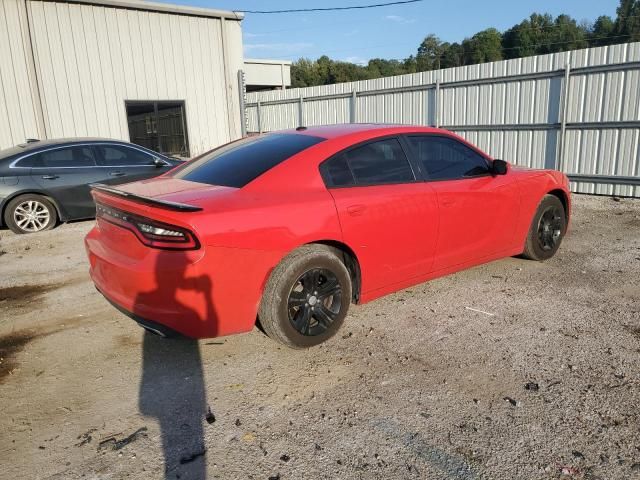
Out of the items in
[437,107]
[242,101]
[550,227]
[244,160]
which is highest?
[242,101]

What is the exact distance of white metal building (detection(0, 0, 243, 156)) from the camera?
39.9ft

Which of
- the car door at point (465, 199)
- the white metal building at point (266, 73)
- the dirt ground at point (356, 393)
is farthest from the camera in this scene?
the white metal building at point (266, 73)

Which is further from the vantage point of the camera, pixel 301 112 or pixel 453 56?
pixel 453 56

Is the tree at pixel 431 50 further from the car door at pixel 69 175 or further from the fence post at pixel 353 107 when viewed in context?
the car door at pixel 69 175

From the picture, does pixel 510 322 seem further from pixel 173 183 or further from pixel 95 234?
pixel 95 234

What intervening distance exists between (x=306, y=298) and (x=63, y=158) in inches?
247

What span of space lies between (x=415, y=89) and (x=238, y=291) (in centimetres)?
1085

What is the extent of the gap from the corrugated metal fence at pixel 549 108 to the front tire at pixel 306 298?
8.17 m

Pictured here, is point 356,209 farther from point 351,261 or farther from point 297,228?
point 297,228

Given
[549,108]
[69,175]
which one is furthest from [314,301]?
[549,108]

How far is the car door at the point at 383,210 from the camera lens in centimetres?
369

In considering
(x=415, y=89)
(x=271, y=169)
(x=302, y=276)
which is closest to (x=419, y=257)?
(x=302, y=276)

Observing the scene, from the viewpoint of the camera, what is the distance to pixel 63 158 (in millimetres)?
8055

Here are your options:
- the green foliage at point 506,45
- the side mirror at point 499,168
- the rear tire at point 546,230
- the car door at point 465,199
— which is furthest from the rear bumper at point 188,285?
Result: the green foliage at point 506,45
